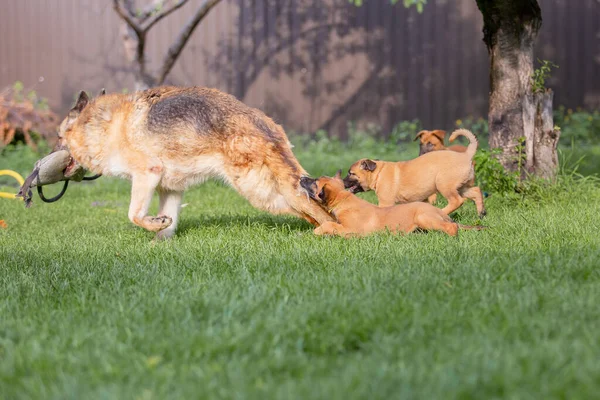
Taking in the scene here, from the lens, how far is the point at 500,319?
346 cm

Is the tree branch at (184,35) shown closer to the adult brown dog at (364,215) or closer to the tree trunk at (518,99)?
the tree trunk at (518,99)

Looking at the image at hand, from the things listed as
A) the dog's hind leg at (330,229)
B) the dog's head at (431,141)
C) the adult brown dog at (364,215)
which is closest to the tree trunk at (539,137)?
the dog's head at (431,141)

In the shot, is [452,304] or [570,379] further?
[452,304]

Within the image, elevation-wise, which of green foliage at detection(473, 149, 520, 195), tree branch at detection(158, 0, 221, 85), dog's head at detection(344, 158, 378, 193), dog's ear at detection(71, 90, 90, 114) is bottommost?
green foliage at detection(473, 149, 520, 195)

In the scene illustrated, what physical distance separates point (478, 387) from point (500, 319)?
0.84 metres

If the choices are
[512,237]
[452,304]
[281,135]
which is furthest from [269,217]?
[452,304]

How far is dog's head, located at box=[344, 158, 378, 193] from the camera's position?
7.19 meters

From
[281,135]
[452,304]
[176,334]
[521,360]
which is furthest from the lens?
[281,135]

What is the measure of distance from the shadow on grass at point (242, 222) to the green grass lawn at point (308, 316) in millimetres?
770

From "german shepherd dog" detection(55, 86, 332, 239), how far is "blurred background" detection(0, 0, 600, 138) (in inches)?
332

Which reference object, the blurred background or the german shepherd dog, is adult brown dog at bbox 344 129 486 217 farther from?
the blurred background

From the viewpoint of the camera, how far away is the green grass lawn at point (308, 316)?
2.78 m

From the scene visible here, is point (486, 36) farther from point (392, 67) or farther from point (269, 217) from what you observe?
point (392, 67)

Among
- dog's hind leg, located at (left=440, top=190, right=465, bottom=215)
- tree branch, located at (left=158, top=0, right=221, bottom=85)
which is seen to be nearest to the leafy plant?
tree branch, located at (left=158, top=0, right=221, bottom=85)
